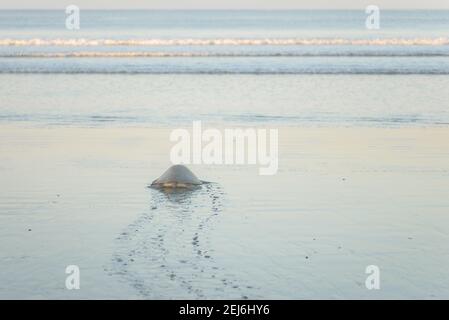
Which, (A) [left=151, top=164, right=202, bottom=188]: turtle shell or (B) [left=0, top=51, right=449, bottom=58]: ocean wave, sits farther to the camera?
(B) [left=0, top=51, right=449, bottom=58]: ocean wave

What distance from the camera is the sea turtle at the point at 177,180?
455 inches

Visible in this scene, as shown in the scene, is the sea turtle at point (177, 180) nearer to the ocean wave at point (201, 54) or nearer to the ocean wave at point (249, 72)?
the ocean wave at point (249, 72)

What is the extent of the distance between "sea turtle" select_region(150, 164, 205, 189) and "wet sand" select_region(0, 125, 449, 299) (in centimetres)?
20

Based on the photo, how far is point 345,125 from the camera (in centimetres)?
1783

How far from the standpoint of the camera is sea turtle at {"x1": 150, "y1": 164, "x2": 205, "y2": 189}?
37.9ft

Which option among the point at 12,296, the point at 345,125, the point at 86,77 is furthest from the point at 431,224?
the point at 86,77

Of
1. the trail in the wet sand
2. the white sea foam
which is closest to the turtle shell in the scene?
the trail in the wet sand

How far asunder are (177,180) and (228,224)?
227cm

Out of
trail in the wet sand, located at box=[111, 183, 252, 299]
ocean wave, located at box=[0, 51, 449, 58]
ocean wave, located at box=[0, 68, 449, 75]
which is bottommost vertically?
trail in the wet sand, located at box=[111, 183, 252, 299]

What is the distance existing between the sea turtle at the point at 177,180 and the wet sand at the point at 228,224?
200mm

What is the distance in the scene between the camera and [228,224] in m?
9.48

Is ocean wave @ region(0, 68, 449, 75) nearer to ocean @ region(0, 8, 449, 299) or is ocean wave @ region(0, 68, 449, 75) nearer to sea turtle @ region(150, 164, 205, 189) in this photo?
ocean @ region(0, 8, 449, 299)

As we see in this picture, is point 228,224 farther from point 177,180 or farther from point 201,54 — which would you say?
point 201,54

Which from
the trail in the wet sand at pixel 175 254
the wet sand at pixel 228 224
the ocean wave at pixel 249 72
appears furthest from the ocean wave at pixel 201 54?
the trail in the wet sand at pixel 175 254
